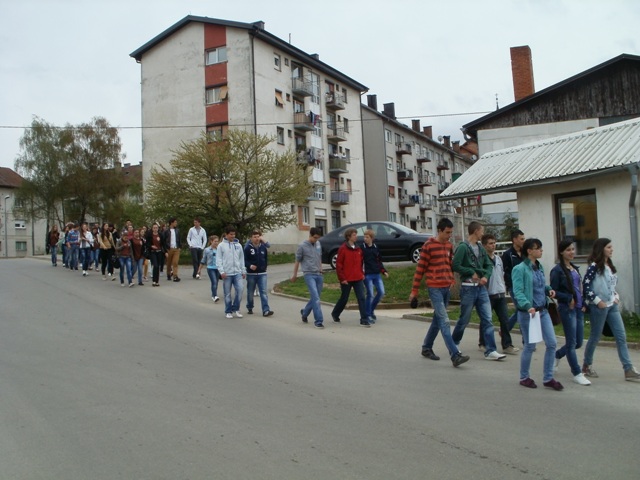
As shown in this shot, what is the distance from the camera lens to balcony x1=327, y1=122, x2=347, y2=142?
54.2m

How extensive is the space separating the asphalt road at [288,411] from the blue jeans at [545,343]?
0.82ft

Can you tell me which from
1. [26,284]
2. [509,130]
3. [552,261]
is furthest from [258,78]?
[552,261]

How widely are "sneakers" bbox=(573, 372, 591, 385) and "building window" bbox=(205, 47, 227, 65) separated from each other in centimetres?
4059

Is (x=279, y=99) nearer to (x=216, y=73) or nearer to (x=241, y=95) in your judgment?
(x=241, y=95)

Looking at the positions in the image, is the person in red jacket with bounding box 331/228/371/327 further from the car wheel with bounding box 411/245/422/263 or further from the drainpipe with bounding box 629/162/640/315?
the car wheel with bounding box 411/245/422/263

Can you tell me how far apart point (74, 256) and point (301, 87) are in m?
29.5

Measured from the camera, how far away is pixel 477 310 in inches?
347

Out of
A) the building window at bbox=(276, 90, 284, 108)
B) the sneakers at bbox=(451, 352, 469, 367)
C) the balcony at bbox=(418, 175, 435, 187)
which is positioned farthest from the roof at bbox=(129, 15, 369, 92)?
the sneakers at bbox=(451, 352, 469, 367)

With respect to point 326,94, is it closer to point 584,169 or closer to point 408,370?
point 584,169

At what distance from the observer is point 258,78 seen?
44.1m

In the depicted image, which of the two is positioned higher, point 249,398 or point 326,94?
point 326,94

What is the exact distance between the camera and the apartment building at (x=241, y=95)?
43656mm

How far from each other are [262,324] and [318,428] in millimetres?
6556

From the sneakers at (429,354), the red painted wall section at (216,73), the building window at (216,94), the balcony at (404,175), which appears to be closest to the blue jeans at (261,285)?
the sneakers at (429,354)
